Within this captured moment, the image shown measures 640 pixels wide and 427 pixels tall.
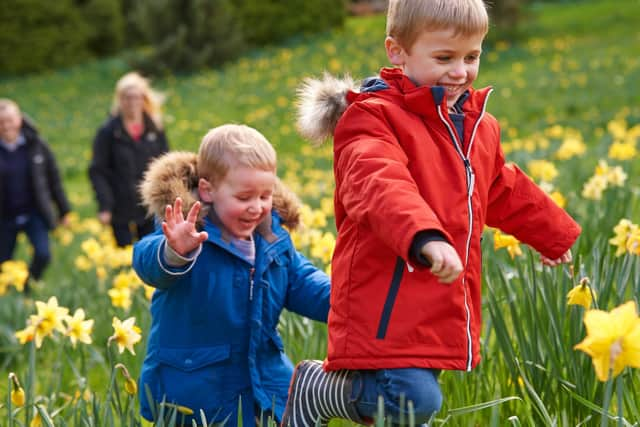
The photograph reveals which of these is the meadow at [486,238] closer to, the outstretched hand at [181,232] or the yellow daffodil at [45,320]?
the yellow daffodil at [45,320]

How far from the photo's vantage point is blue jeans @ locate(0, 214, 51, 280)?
639 centimetres

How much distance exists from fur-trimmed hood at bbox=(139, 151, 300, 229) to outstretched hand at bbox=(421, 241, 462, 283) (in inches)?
36.9

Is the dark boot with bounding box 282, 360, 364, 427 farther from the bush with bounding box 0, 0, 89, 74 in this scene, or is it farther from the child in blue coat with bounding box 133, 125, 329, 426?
the bush with bounding box 0, 0, 89, 74

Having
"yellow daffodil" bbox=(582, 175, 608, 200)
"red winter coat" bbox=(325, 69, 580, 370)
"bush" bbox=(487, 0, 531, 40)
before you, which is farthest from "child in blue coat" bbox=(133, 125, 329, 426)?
"bush" bbox=(487, 0, 531, 40)

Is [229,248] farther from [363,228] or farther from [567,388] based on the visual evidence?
[567,388]

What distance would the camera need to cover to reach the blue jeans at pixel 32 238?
6.39 meters

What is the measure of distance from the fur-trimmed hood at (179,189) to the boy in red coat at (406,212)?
1.60 ft

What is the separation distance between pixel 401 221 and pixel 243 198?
79 centimetres

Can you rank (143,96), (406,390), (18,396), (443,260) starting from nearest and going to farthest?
(443,260) → (406,390) → (18,396) → (143,96)

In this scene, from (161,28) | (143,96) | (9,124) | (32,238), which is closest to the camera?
(143,96)

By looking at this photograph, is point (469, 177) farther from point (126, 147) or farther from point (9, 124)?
point (9, 124)

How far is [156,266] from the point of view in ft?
7.05

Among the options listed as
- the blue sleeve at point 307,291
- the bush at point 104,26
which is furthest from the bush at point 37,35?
the blue sleeve at point 307,291

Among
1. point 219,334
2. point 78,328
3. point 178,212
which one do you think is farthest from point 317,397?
point 78,328
